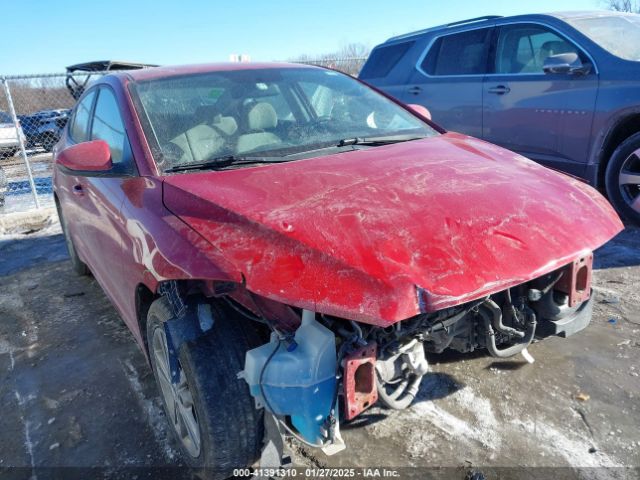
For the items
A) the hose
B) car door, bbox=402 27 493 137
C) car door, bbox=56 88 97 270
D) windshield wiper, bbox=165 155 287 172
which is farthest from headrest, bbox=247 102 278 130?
car door, bbox=402 27 493 137

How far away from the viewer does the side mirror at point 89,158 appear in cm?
251

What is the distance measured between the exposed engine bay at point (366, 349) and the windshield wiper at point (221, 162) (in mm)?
897

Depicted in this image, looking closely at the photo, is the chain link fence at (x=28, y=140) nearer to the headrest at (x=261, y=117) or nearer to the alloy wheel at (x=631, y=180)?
the headrest at (x=261, y=117)

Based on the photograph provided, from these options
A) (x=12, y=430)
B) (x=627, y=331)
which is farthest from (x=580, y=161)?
(x=12, y=430)

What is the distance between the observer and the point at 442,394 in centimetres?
262

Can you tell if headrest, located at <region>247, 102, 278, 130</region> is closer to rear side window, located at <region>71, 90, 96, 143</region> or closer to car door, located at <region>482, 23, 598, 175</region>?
rear side window, located at <region>71, 90, 96, 143</region>

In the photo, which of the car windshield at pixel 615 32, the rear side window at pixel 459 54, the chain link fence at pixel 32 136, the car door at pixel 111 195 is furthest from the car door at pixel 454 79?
the car door at pixel 111 195

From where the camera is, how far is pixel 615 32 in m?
4.90

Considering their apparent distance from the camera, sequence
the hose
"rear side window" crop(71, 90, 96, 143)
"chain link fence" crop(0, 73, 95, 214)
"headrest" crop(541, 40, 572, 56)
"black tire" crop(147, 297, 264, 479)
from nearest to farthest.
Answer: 1. "black tire" crop(147, 297, 264, 479)
2. the hose
3. "rear side window" crop(71, 90, 96, 143)
4. "headrest" crop(541, 40, 572, 56)
5. "chain link fence" crop(0, 73, 95, 214)

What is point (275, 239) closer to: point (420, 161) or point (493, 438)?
point (420, 161)

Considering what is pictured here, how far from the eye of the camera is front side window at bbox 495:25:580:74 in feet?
16.4

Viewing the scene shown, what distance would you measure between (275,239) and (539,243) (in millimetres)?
952

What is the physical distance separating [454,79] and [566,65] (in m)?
Answer: 1.51

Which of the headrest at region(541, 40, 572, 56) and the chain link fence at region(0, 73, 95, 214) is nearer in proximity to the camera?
the headrest at region(541, 40, 572, 56)
